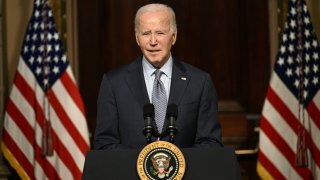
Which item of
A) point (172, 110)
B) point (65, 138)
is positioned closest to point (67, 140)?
point (65, 138)

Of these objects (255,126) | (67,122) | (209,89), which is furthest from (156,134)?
(255,126)

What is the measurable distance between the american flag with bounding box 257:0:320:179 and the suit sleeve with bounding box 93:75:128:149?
107 inches

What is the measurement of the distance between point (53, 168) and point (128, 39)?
1354 millimetres

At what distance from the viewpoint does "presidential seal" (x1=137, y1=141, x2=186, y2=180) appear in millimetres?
2617

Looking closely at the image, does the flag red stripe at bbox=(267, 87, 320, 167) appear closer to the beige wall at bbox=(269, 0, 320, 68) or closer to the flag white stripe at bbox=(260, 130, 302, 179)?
the flag white stripe at bbox=(260, 130, 302, 179)

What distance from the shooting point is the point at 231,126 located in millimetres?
6074

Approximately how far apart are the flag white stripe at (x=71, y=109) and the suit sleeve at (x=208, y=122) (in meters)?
2.57

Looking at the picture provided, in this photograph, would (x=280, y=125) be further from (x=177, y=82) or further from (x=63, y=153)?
(x=177, y=82)

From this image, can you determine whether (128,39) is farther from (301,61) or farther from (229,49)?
(301,61)

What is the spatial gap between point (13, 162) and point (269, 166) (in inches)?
79.9

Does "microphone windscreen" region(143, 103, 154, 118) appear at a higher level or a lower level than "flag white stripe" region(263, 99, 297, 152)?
higher

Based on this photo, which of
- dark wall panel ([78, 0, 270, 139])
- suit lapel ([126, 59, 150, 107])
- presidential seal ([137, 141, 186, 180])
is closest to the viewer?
presidential seal ([137, 141, 186, 180])

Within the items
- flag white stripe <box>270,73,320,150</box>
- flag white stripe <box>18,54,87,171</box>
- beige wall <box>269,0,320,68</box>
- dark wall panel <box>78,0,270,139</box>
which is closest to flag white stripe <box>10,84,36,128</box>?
flag white stripe <box>18,54,87,171</box>

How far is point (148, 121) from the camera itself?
269 cm
